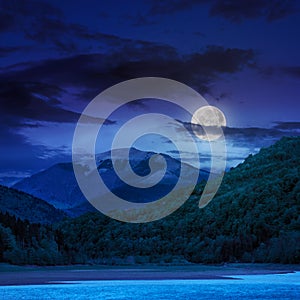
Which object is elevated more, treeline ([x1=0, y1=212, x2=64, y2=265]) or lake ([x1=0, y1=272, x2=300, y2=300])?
treeline ([x1=0, y1=212, x2=64, y2=265])

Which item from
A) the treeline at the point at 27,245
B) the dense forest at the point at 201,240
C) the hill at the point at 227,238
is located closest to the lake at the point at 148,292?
the treeline at the point at 27,245

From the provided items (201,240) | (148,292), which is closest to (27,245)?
(201,240)

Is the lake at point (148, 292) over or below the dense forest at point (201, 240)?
below

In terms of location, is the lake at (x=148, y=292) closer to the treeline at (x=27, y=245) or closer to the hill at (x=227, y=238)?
the treeline at (x=27, y=245)

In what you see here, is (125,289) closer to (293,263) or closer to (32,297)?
(32,297)

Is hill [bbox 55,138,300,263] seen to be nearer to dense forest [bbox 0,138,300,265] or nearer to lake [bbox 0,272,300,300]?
dense forest [bbox 0,138,300,265]

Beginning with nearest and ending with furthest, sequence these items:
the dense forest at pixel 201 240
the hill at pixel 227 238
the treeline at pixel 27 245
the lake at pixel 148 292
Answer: the lake at pixel 148 292 → the treeline at pixel 27 245 → the dense forest at pixel 201 240 → the hill at pixel 227 238

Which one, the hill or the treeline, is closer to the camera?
the treeline

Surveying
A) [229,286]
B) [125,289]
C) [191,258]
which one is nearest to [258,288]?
[229,286]

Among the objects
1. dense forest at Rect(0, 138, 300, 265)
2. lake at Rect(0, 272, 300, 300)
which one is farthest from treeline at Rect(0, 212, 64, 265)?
lake at Rect(0, 272, 300, 300)

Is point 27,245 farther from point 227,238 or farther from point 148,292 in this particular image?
point 148,292

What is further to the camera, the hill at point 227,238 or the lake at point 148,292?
the hill at point 227,238

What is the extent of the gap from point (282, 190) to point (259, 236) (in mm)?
32485

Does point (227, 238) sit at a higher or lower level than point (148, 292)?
higher
